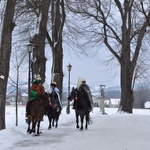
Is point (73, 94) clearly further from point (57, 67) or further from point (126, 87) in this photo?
point (126, 87)

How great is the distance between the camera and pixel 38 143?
1200 centimetres

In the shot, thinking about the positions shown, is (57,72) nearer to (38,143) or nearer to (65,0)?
(65,0)

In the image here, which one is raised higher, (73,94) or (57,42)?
(57,42)

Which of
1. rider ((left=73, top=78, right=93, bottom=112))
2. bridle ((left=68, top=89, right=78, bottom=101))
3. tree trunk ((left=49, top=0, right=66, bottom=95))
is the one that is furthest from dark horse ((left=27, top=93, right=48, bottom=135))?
tree trunk ((left=49, top=0, right=66, bottom=95))

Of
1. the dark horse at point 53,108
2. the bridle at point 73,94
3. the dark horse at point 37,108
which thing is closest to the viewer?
the dark horse at point 37,108

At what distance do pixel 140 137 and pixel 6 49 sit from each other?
21.6ft

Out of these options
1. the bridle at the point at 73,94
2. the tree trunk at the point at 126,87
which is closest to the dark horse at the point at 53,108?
the bridle at the point at 73,94

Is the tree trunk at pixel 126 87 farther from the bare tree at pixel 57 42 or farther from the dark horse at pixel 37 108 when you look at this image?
the dark horse at pixel 37 108

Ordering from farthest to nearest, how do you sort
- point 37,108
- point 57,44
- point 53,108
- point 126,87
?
Result: point 126,87 < point 57,44 < point 53,108 < point 37,108

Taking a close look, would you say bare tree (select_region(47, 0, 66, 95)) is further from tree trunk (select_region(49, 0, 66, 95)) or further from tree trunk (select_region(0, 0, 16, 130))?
tree trunk (select_region(0, 0, 16, 130))

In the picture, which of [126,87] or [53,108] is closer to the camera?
[53,108]

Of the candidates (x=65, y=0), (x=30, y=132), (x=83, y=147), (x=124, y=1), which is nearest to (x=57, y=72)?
(x=65, y=0)

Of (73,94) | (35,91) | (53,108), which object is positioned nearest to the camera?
(35,91)

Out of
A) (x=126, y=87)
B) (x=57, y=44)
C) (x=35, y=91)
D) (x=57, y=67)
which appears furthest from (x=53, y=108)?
(x=126, y=87)
